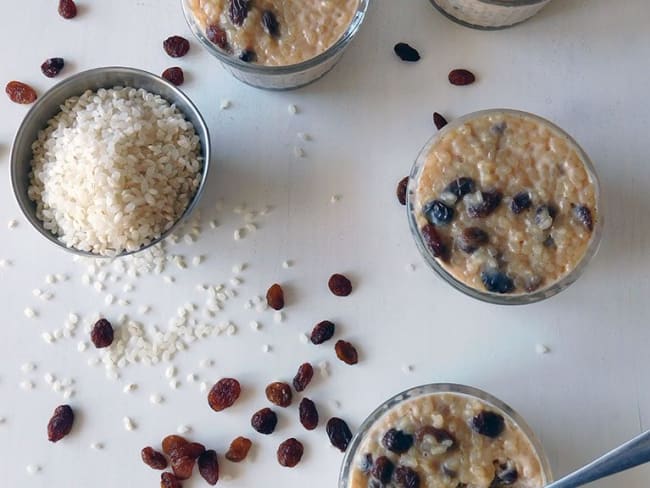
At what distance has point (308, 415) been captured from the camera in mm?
1721

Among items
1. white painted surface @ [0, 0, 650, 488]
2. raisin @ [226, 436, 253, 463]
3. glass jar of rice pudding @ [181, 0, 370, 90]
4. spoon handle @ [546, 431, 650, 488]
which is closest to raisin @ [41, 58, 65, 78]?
white painted surface @ [0, 0, 650, 488]

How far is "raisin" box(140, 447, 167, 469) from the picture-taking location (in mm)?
1710

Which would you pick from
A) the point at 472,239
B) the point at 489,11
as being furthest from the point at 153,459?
the point at 489,11

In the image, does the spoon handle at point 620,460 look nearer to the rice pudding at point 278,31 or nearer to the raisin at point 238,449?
the raisin at point 238,449

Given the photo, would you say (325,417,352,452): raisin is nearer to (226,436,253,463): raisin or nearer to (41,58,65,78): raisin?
(226,436,253,463): raisin

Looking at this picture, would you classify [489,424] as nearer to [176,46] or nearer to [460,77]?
[460,77]

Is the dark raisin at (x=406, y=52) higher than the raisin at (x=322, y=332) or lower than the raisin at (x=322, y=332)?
higher

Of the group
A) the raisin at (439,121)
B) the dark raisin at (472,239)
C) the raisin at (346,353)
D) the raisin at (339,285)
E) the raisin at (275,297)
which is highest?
the raisin at (439,121)

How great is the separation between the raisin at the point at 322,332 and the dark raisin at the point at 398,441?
0.87ft

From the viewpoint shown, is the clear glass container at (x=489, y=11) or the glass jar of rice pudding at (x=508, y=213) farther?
the clear glass container at (x=489, y=11)

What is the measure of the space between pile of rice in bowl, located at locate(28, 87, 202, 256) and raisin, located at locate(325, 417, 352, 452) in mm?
525

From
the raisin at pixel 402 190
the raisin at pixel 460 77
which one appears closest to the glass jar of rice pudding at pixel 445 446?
the raisin at pixel 402 190

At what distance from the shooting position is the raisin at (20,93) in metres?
1.83

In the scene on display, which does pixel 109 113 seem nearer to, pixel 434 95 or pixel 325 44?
pixel 325 44
